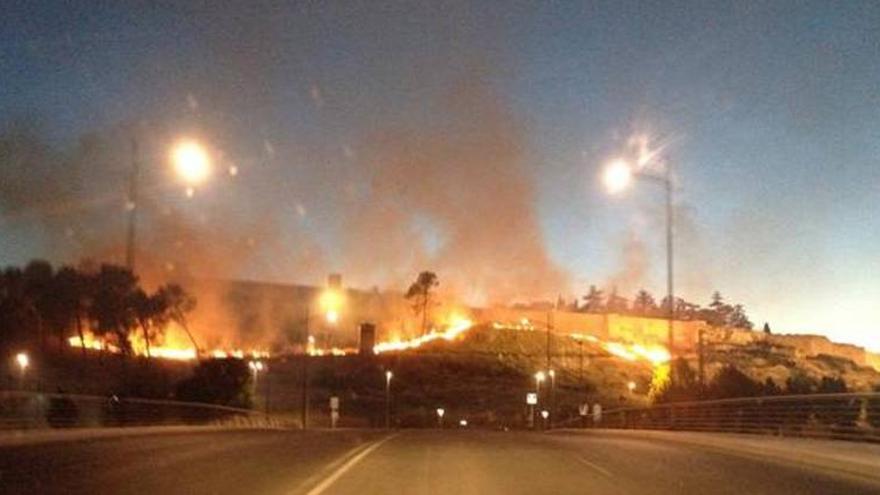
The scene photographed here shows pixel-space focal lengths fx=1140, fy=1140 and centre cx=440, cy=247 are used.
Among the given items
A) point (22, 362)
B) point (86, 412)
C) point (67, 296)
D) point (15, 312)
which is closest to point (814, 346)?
point (67, 296)

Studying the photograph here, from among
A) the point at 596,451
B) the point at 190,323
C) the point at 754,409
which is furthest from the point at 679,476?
the point at 190,323

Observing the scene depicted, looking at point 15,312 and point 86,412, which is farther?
point 15,312

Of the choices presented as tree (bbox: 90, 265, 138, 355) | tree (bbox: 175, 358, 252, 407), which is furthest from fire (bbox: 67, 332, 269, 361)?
tree (bbox: 175, 358, 252, 407)

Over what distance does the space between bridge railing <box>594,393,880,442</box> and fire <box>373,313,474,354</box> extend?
125 metres

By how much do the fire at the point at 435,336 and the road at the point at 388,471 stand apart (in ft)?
460

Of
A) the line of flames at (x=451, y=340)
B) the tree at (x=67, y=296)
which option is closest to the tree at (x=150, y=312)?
the tree at (x=67, y=296)

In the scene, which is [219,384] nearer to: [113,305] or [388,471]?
[113,305]

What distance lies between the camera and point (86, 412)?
128 ft

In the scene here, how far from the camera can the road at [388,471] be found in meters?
18.5

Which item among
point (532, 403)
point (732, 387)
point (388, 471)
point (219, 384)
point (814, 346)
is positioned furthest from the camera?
point (814, 346)

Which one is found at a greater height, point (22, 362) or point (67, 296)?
point (67, 296)

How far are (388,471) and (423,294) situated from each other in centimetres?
17325

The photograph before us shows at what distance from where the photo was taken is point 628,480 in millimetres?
20984

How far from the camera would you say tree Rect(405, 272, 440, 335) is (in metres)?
194
